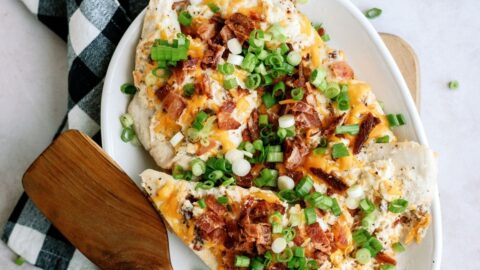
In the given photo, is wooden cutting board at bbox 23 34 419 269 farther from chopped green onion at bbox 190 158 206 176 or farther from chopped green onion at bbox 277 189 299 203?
chopped green onion at bbox 277 189 299 203

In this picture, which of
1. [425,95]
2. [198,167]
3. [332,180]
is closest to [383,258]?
[332,180]

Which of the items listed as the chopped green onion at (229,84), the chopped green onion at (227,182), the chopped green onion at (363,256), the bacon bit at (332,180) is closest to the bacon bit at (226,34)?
the chopped green onion at (229,84)

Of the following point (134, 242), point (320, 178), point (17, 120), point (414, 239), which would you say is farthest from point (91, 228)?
point (414, 239)

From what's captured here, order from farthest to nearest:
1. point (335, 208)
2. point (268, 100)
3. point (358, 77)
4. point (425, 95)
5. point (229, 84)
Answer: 1. point (425, 95)
2. point (358, 77)
3. point (268, 100)
4. point (229, 84)
5. point (335, 208)

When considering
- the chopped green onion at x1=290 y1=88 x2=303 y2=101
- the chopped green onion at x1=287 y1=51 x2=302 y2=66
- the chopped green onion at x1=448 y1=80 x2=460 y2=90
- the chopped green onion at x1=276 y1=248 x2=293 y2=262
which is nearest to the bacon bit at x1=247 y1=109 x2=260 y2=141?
the chopped green onion at x1=290 y1=88 x2=303 y2=101

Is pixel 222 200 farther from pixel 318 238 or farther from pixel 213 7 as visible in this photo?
pixel 213 7

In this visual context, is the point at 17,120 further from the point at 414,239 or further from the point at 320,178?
the point at 414,239

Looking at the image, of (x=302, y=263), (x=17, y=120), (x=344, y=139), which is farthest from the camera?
(x=17, y=120)
